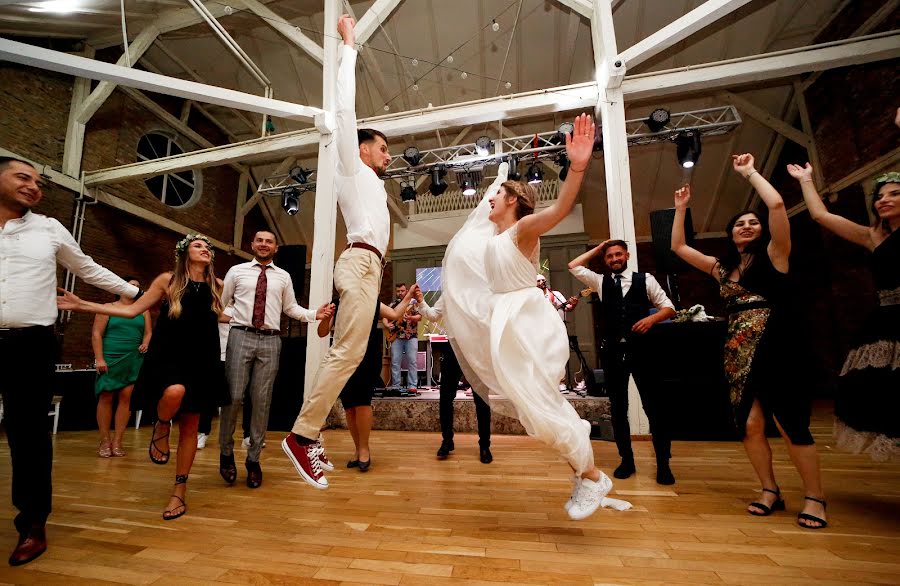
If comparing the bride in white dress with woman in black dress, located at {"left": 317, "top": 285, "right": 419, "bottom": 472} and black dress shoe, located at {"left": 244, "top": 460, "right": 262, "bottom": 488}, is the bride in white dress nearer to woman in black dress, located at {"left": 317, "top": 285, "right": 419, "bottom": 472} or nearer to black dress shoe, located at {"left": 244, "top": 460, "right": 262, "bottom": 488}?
woman in black dress, located at {"left": 317, "top": 285, "right": 419, "bottom": 472}

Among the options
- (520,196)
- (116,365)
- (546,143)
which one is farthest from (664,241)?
(116,365)

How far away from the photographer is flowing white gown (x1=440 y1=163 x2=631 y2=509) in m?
1.46

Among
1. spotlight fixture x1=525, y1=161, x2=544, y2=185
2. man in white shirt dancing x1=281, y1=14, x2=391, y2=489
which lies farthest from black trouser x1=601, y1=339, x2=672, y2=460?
spotlight fixture x1=525, y1=161, x2=544, y2=185

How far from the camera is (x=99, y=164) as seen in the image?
23.0 feet

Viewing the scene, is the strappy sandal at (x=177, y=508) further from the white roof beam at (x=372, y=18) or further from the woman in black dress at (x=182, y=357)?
the white roof beam at (x=372, y=18)

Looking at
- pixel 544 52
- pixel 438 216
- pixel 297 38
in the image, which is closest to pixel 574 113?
pixel 544 52

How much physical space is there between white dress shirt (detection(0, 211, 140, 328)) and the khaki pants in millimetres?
969

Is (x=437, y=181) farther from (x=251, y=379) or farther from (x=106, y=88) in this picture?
(x=106, y=88)

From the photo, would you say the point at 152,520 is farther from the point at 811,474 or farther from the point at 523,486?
the point at 811,474

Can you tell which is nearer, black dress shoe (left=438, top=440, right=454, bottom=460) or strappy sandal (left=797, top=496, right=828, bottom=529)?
strappy sandal (left=797, top=496, right=828, bottom=529)

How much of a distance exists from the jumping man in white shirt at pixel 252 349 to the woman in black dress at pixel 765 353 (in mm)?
2333

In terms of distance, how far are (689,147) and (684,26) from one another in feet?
9.24

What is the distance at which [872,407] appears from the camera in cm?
173

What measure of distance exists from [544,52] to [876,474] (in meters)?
7.88
